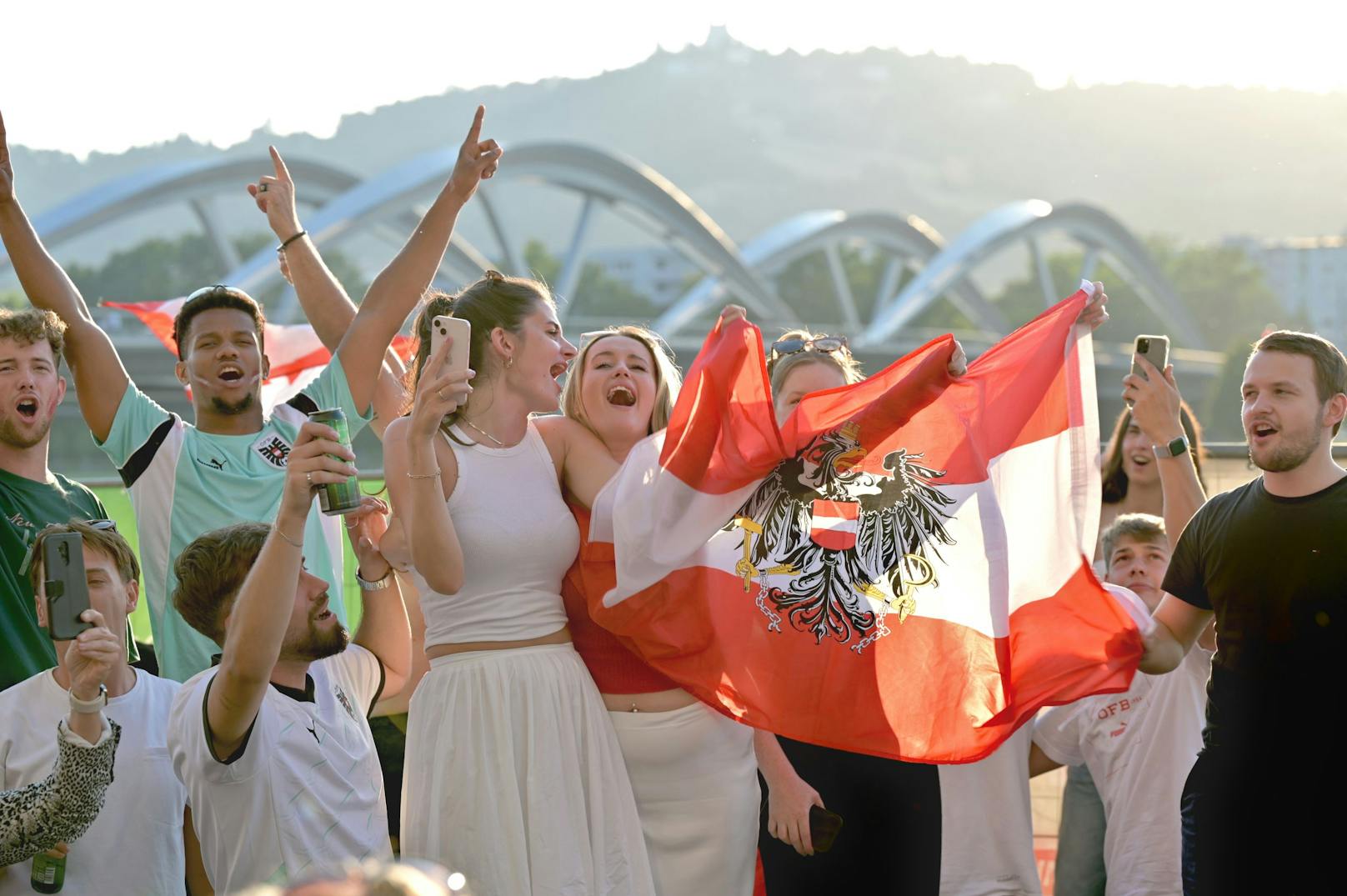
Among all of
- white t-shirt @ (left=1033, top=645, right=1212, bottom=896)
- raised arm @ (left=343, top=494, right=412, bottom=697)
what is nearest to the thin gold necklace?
raised arm @ (left=343, top=494, right=412, bottom=697)

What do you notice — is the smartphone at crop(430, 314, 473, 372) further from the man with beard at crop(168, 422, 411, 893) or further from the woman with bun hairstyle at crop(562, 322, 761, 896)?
the woman with bun hairstyle at crop(562, 322, 761, 896)

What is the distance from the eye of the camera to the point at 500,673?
137 inches

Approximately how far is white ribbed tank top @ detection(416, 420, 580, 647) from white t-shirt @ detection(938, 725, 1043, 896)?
5.33 feet

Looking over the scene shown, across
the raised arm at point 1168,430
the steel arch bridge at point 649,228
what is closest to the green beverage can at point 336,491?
the raised arm at point 1168,430

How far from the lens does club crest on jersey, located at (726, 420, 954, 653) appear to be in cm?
391

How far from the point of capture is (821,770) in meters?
4.31

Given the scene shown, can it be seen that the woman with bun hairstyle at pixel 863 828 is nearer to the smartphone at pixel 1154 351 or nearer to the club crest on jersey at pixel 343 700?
the smartphone at pixel 1154 351

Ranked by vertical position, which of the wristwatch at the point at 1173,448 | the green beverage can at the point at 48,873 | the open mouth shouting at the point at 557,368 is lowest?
the green beverage can at the point at 48,873

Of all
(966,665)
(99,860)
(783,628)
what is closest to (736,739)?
(783,628)

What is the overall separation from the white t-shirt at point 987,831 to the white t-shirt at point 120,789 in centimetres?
222

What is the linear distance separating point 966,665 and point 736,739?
630 mm

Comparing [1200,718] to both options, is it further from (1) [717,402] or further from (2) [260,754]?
(2) [260,754]

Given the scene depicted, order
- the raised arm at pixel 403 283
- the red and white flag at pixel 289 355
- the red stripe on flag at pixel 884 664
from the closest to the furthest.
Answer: the red stripe on flag at pixel 884 664 < the raised arm at pixel 403 283 < the red and white flag at pixel 289 355

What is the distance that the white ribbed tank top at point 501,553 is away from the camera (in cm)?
350
